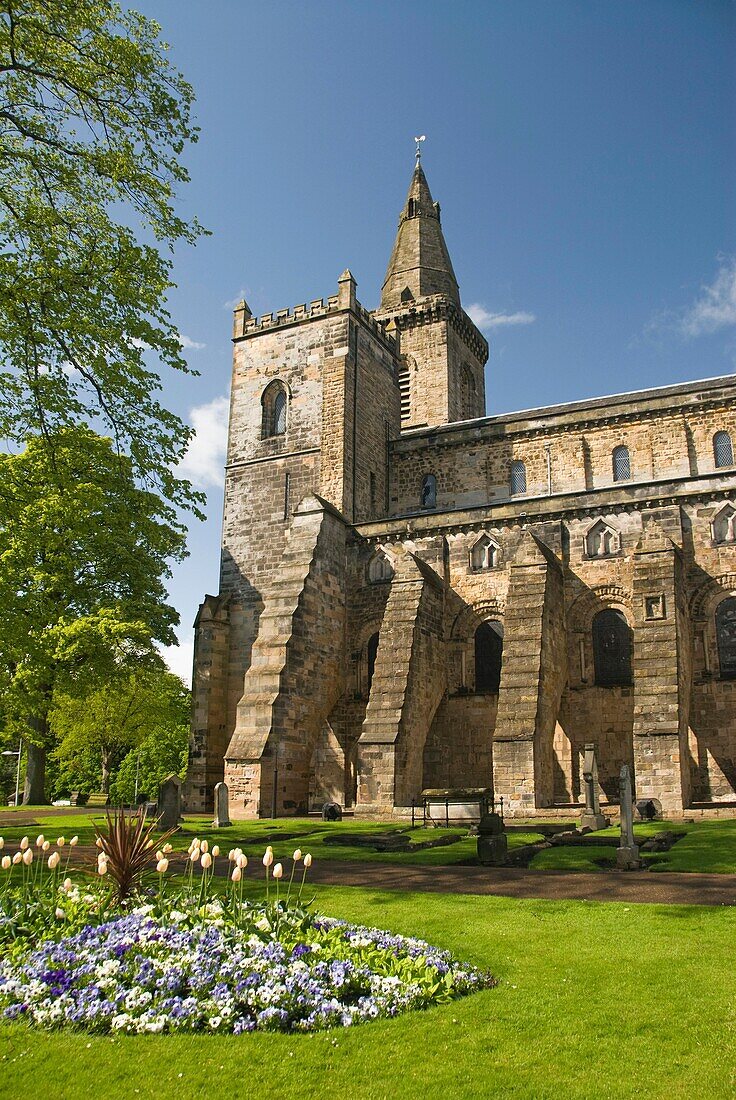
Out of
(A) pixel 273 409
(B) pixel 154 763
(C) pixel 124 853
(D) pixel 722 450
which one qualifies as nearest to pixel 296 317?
(A) pixel 273 409

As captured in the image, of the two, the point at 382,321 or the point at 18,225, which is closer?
the point at 18,225

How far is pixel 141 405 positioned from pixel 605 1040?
47.7 feet

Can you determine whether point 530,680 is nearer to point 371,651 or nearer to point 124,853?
point 371,651

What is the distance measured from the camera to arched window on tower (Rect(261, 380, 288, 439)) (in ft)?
114

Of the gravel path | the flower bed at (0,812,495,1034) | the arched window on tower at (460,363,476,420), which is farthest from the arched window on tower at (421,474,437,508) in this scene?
the flower bed at (0,812,495,1034)

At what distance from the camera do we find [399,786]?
23.4 meters

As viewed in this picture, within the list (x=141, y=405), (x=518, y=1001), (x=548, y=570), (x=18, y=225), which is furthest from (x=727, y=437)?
(x=518, y=1001)

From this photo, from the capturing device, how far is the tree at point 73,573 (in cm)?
1694

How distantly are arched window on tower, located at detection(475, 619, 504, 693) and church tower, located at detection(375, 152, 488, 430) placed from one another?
50.2ft

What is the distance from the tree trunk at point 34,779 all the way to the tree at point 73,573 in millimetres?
45

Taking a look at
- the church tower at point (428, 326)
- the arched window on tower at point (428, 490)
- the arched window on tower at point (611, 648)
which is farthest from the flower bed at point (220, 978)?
the church tower at point (428, 326)

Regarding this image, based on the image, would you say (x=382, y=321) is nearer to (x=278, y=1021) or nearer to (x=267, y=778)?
(x=267, y=778)

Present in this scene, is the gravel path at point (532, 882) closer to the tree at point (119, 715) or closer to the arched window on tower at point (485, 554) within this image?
the arched window on tower at point (485, 554)

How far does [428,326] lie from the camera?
138 feet
